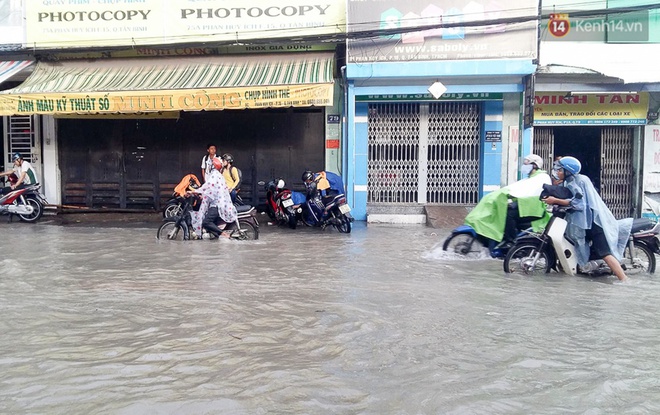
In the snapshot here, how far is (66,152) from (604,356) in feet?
42.5

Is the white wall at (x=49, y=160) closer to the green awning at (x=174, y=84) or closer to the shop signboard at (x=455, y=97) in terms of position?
the green awning at (x=174, y=84)

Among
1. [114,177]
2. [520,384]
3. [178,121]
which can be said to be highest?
[178,121]

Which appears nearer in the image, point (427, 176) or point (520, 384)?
point (520, 384)

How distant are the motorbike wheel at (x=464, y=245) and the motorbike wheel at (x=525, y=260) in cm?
86

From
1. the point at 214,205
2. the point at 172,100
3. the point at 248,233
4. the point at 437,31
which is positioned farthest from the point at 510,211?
the point at 172,100

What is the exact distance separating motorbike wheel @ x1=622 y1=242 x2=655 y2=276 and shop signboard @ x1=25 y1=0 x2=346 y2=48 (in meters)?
7.30

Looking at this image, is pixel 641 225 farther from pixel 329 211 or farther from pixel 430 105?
pixel 430 105

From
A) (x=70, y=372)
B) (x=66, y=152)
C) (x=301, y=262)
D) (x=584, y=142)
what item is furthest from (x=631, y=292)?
(x=66, y=152)

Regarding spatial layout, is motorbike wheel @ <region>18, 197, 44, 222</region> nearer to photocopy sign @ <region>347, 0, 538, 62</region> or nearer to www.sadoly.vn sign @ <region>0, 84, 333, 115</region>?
www.sadoly.vn sign @ <region>0, 84, 333, 115</region>

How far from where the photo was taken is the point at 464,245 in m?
8.38

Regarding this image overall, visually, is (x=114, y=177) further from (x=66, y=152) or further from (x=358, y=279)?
(x=358, y=279)

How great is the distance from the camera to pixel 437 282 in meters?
7.05

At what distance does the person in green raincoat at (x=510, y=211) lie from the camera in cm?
753

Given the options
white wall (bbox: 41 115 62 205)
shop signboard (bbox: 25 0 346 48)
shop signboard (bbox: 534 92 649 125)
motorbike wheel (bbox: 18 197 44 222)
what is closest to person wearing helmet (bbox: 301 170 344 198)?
shop signboard (bbox: 25 0 346 48)
